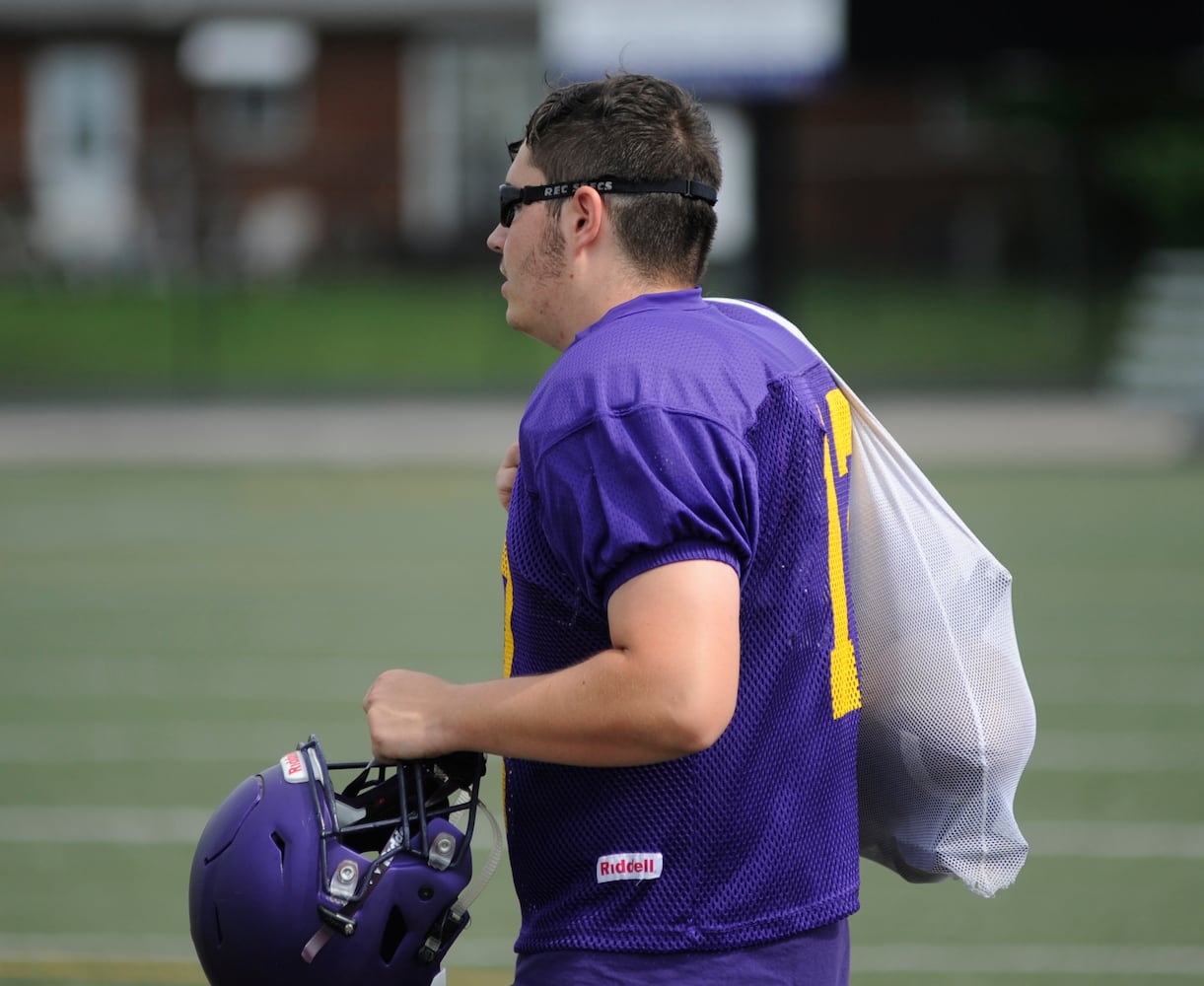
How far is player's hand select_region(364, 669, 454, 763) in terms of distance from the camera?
2377 mm

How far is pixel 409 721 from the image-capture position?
2.39 metres

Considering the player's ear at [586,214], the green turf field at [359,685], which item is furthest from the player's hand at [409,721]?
the green turf field at [359,685]

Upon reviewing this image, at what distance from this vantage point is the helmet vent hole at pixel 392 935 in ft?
7.98

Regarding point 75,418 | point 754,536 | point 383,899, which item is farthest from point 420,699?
point 75,418

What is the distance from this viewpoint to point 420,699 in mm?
2400

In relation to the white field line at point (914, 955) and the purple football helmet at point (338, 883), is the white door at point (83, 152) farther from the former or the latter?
the purple football helmet at point (338, 883)

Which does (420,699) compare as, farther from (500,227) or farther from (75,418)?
(75,418)

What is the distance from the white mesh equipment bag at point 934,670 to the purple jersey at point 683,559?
19 centimetres

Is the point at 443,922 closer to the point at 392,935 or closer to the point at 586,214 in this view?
the point at 392,935

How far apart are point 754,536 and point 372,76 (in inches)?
1332

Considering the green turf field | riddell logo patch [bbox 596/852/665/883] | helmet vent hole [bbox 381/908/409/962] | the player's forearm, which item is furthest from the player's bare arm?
the green turf field

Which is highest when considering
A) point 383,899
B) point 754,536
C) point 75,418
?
point 754,536

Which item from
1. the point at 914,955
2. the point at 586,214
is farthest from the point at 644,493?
the point at 914,955

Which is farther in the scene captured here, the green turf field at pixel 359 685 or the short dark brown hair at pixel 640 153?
the green turf field at pixel 359 685
